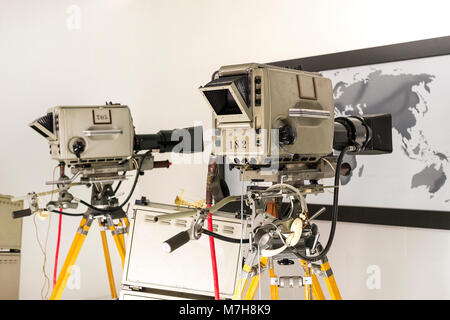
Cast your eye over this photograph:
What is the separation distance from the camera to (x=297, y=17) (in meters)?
2.91

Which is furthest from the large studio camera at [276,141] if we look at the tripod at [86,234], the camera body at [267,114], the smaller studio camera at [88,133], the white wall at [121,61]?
the tripod at [86,234]

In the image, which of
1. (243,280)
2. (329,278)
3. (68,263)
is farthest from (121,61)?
(329,278)

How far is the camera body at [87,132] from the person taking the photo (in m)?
2.49

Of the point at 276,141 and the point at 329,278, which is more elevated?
the point at 276,141

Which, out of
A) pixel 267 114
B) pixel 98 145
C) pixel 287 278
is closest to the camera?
pixel 267 114

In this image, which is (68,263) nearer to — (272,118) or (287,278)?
(287,278)

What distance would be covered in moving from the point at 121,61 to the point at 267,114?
246 centimetres

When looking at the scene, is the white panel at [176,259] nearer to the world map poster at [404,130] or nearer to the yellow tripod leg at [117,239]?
the yellow tripod leg at [117,239]

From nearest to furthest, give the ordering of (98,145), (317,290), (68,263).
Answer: (317,290)
(98,145)
(68,263)

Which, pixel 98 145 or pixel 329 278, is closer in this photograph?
pixel 329 278

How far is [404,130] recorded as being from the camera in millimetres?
2471

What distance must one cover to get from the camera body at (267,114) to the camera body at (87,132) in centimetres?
93

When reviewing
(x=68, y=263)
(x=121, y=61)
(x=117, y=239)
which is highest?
(x=121, y=61)
